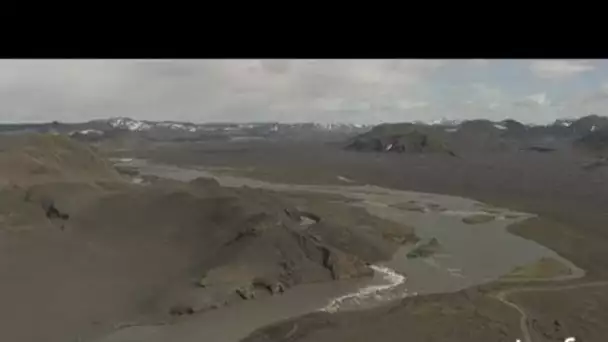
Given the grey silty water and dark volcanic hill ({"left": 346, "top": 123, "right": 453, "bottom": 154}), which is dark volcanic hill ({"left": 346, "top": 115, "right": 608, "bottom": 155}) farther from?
the grey silty water

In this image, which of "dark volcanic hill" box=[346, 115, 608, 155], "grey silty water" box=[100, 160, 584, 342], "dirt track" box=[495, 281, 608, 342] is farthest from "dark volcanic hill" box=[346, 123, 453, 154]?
"dirt track" box=[495, 281, 608, 342]

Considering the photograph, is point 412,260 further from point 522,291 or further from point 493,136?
point 493,136

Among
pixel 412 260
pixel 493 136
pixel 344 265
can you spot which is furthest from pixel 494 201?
pixel 344 265

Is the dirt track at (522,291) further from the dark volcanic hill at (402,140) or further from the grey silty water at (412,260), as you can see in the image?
the dark volcanic hill at (402,140)

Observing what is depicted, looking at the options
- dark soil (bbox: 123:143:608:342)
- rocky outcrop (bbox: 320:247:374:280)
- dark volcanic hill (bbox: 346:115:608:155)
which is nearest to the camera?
dark volcanic hill (bbox: 346:115:608:155)

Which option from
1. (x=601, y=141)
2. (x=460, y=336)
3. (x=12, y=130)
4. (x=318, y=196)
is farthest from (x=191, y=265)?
(x=601, y=141)

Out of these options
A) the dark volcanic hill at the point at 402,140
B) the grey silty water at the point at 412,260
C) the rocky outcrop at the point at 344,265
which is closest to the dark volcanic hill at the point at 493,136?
the dark volcanic hill at the point at 402,140

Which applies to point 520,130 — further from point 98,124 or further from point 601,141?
point 98,124

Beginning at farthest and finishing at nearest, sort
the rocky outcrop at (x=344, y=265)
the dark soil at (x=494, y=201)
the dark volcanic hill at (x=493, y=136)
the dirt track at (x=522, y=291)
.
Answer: the rocky outcrop at (x=344, y=265)
the dirt track at (x=522, y=291)
the dark soil at (x=494, y=201)
the dark volcanic hill at (x=493, y=136)

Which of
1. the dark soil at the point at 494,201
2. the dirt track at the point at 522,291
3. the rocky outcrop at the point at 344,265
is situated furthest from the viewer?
the rocky outcrop at the point at 344,265
